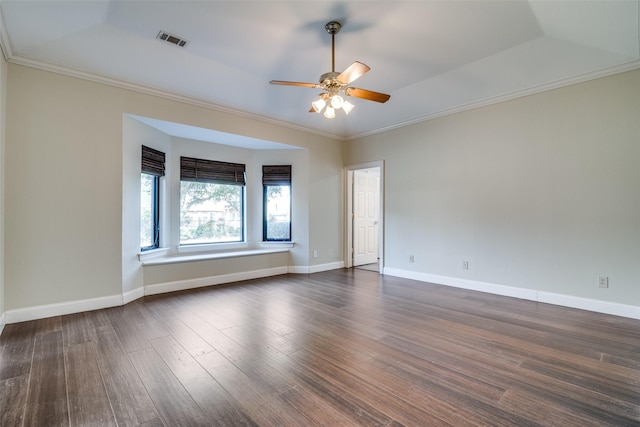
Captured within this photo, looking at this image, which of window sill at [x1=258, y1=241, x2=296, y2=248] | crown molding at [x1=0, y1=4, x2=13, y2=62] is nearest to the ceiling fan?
crown molding at [x1=0, y1=4, x2=13, y2=62]

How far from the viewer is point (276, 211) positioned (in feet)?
19.0

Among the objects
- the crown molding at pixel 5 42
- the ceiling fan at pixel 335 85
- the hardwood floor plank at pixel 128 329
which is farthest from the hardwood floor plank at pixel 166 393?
the crown molding at pixel 5 42

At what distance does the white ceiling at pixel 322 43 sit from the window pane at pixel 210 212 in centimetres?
167

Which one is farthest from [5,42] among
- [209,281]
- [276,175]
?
[276,175]

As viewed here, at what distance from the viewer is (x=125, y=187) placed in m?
3.70

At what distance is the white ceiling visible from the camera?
99.7 inches

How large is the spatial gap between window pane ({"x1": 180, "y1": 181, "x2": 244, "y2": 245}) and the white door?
2.43m

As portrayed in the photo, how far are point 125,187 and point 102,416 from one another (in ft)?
9.21

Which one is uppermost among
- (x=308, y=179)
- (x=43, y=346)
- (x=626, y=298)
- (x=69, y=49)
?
(x=69, y=49)

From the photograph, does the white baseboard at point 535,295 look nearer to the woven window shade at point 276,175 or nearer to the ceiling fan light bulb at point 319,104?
the woven window shade at point 276,175

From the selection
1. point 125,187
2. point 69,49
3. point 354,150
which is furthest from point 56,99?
point 354,150

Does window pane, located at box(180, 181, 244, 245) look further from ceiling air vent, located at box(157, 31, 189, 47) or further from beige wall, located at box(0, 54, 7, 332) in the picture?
ceiling air vent, located at box(157, 31, 189, 47)

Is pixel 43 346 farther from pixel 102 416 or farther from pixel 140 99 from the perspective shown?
pixel 140 99

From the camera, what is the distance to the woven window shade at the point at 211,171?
496cm
